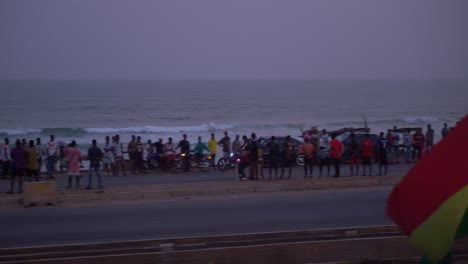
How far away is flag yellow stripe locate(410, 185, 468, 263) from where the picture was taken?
4.53 meters

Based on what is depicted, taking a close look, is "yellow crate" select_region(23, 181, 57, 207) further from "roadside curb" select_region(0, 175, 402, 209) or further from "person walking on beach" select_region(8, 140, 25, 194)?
"person walking on beach" select_region(8, 140, 25, 194)

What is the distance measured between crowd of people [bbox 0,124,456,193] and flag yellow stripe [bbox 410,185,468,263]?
58.3 ft

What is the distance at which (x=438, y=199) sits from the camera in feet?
15.2

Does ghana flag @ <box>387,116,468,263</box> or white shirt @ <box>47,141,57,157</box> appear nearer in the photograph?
ghana flag @ <box>387,116,468,263</box>

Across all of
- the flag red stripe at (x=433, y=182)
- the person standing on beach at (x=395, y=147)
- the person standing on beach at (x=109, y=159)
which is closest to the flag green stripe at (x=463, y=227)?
the flag red stripe at (x=433, y=182)

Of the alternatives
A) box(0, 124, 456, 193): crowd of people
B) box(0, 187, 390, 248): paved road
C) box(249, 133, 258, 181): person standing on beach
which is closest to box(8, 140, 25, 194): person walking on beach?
box(0, 124, 456, 193): crowd of people

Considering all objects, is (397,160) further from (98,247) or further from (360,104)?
(360,104)

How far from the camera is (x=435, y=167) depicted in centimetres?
478

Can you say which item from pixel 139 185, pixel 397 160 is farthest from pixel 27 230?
pixel 397 160

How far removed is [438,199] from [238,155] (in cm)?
2124

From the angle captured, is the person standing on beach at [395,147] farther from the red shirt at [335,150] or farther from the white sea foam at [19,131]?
the white sea foam at [19,131]

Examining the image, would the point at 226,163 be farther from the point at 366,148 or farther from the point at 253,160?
the point at 366,148

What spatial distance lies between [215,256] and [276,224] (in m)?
4.95

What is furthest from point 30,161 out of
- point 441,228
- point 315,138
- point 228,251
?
point 441,228
